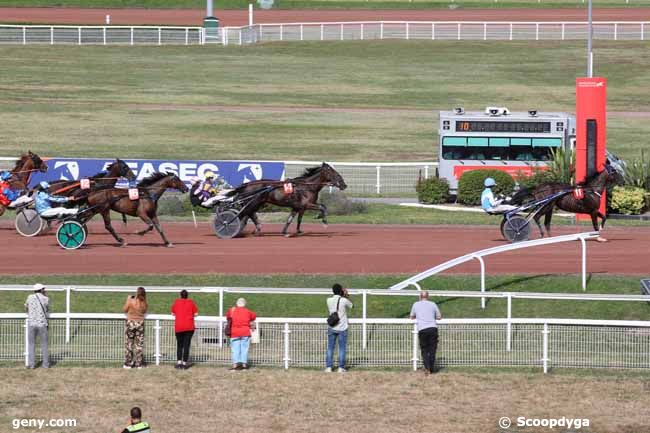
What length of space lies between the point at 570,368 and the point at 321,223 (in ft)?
46.7

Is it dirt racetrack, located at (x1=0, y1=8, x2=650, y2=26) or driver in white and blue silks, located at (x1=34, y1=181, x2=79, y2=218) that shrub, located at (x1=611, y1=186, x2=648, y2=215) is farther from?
dirt racetrack, located at (x1=0, y1=8, x2=650, y2=26)

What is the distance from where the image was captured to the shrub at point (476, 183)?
35000 millimetres

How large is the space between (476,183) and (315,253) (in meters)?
8.76

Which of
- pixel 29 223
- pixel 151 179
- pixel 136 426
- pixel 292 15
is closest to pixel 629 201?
pixel 151 179

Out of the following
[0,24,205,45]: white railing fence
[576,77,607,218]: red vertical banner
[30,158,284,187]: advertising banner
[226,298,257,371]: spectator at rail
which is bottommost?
[226,298,257,371]: spectator at rail

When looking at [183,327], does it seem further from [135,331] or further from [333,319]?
[333,319]

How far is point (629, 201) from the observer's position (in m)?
33.5

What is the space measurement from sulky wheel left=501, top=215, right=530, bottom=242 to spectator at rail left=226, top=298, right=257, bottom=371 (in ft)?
33.2

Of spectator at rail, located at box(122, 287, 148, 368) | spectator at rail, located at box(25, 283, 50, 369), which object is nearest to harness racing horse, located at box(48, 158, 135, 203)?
spectator at rail, located at box(25, 283, 50, 369)

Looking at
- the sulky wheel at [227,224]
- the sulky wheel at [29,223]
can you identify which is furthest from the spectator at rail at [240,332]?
the sulky wheel at [29,223]

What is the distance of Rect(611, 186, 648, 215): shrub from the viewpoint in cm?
3350

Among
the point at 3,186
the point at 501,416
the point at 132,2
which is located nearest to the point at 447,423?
the point at 501,416

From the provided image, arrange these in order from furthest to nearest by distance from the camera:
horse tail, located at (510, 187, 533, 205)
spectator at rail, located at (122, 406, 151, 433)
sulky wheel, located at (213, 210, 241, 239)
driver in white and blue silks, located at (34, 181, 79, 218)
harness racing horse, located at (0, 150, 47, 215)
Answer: harness racing horse, located at (0, 150, 47, 215) < sulky wheel, located at (213, 210, 241, 239) < horse tail, located at (510, 187, 533, 205) < driver in white and blue silks, located at (34, 181, 79, 218) < spectator at rail, located at (122, 406, 151, 433)

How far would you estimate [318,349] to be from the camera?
19.8 meters
